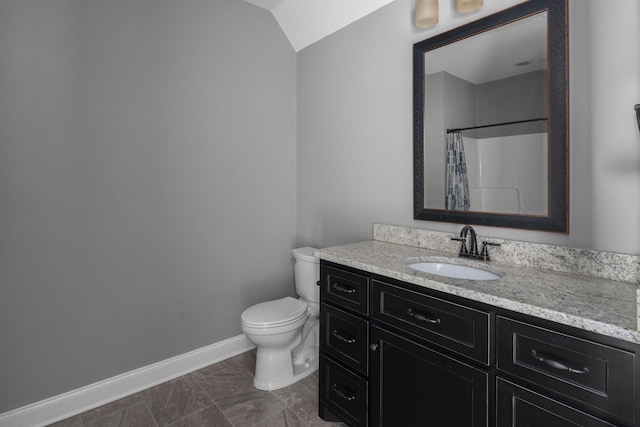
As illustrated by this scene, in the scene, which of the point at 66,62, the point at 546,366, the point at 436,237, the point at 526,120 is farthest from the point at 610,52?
the point at 66,62

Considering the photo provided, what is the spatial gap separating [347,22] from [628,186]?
1932 millimetres

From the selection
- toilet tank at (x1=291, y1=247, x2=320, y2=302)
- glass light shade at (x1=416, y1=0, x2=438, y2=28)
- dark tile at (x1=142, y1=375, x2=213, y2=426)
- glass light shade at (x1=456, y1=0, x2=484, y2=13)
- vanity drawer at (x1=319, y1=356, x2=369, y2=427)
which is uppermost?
glass light shade at (x1=416, y1=0, x2=438, y2=28)

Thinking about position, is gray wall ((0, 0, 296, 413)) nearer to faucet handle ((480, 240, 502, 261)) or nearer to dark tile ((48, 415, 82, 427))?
dark tile ((48, 415, 82, 427))


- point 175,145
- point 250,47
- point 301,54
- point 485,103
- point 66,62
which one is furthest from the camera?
point 301,54

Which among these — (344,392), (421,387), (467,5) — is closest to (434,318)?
(421,387)

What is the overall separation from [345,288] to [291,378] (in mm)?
938

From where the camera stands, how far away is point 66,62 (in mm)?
1807

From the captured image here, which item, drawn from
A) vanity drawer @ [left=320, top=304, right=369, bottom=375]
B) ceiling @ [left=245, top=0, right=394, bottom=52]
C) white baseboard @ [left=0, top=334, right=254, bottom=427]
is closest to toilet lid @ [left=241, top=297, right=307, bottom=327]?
vanity drawer @ [left=320, top=304, right=369, bottom=375]

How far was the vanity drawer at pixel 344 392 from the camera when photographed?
1563 mm

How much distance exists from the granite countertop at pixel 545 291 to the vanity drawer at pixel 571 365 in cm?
5

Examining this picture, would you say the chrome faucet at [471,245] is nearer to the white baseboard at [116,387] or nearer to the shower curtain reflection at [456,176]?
the shower curtain reflection at [456,176]

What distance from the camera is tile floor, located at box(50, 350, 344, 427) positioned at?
180 centimetres

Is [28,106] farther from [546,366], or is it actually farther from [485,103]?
[546,366]

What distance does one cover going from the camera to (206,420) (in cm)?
181
